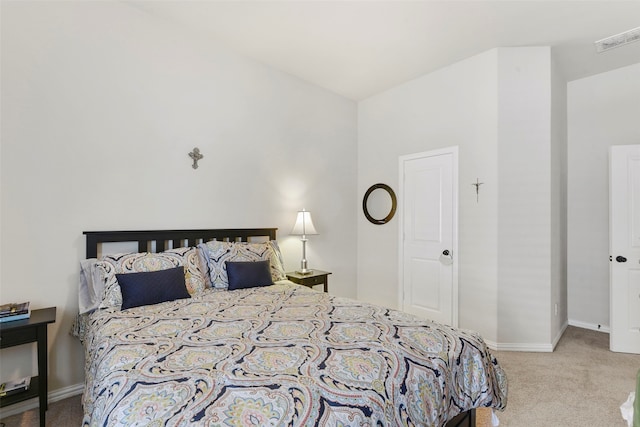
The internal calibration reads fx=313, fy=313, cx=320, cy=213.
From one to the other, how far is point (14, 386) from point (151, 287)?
0.91 metres

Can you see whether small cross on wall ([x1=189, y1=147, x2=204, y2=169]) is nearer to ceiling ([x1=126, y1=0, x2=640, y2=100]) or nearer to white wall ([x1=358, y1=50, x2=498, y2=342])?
ceiling ([x1=126, y1=0, x2=640, y2=100])

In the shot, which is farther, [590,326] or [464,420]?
[590,326]

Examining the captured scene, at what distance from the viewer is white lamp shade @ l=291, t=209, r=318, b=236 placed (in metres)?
3.59

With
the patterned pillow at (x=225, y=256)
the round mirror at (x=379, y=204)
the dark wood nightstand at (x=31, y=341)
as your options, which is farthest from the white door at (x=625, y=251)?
the dark wood nightstand at (x=31, y=341)

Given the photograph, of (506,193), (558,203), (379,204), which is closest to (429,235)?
(379,204)

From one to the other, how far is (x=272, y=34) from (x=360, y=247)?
2.87m

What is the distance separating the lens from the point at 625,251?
122 inches

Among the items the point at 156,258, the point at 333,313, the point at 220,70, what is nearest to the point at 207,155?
the point at 220,70

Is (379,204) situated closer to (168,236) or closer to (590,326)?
(168,236)

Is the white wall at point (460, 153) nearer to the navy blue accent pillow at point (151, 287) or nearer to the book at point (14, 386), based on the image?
the navy blue accent pillow at point (151, 287)

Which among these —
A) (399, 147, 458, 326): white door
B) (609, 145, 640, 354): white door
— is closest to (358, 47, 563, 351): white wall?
(399, 147, 458, 326): white door

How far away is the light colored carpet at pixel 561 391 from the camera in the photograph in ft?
6.57

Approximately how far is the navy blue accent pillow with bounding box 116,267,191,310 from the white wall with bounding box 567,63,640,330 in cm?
446

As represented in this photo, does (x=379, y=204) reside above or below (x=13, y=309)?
above
